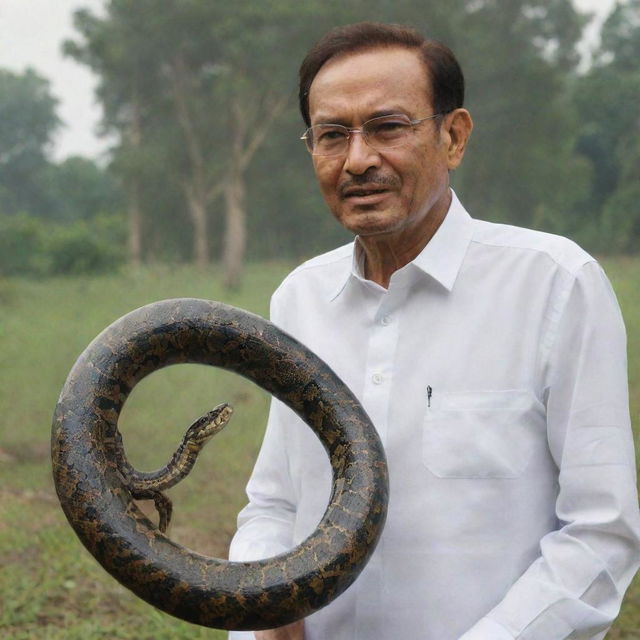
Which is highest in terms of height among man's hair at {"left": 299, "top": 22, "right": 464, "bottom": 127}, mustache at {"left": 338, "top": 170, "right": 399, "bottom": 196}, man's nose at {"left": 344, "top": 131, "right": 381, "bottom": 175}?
man's hair at {"left": 299, "top": 22, "right": 464, "bottom": 127}

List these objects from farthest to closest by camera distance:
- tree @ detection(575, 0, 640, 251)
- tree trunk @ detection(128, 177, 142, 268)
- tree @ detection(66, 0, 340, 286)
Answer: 1. tree trunk @ detection(128, 177, 142, 268)
2. tree @ detection(66, 0, 340, 286)
3. tree @ detection(575, 0, 640, 251)

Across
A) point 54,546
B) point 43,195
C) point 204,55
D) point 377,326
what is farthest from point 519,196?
point 377,326

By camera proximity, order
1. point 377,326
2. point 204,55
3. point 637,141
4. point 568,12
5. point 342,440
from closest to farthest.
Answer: point 342,440
point 377,326
point 637,141
point 568,12
point 204,55

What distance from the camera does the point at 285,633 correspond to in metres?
2.14

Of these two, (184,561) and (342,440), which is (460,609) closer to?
(342,440)

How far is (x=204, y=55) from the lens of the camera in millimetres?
15883

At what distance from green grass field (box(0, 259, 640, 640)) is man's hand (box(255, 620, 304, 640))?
8.34 feet

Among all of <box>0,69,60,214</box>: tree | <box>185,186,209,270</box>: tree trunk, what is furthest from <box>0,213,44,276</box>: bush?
<box>185,186,209,270</box>: tree trunk

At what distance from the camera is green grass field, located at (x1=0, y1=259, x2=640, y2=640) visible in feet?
15.5

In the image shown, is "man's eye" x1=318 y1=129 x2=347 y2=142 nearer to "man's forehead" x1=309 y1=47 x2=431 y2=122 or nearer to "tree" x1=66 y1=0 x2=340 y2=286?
"man's forehead" x1=309 y1=47 x2=431 y2=122

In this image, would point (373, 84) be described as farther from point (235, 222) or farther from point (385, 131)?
point (235, 222)

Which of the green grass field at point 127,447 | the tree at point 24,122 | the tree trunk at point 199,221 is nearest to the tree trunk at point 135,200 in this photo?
the tree trunk at point 199,221

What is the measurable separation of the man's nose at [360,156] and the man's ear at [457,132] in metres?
0.26

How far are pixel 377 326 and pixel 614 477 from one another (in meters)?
0.66
